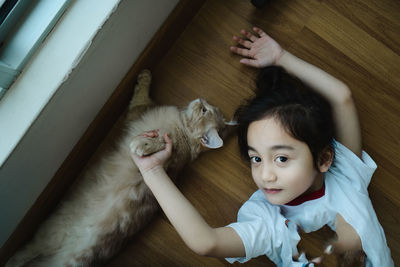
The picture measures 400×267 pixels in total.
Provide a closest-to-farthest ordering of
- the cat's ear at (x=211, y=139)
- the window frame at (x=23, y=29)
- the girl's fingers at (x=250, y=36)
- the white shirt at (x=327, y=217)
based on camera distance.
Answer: the window frame at (x=23, y=29) → the white shirt at (x=327, y=217) → the cat's ear at (x=211, y=139) → the girl's fingers at (x=250, y=36)

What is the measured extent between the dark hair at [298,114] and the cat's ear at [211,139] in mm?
105

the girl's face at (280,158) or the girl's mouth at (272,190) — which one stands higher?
the girl's face at (280,158)

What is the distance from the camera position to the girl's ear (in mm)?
1044

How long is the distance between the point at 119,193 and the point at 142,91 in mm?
425

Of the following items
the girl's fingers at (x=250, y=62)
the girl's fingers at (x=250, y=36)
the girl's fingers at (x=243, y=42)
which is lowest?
the girl's fingers at (x=250, y=62)

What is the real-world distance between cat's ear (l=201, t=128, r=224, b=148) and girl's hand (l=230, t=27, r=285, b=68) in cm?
34

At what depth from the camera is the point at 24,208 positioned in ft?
3.53

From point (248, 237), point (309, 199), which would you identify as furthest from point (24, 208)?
Answer: point (309, 199)

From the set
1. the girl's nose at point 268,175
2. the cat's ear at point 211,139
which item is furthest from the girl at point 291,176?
the cat's ear at point 211,139

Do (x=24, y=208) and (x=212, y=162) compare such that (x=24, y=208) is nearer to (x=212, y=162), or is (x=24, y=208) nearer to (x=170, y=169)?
(x=170, y=169)

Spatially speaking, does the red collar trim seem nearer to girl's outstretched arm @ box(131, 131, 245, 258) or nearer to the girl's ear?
the girl's ear

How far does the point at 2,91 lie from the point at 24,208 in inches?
19.1

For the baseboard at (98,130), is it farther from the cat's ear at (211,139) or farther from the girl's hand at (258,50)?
the cat's ear at (211,139)

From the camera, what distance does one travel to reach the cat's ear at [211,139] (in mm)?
1225
